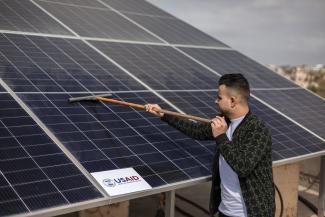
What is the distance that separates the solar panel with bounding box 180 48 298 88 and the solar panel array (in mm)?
55

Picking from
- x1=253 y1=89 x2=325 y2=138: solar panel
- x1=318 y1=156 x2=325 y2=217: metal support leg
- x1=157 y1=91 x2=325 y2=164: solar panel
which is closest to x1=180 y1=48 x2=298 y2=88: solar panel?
x1=253 y1=89 x2=325 y2=138: solar panel

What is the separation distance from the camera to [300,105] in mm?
10602

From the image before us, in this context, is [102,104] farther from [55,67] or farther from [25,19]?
[25,19]

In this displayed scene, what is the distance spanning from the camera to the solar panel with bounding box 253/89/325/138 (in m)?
9.62

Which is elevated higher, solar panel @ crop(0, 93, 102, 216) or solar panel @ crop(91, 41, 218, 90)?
solar panel @ crop(91, 41, 218, 90)

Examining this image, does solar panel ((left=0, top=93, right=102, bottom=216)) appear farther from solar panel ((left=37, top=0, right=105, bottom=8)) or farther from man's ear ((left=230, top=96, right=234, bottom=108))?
solar panel ((left=37, top=0, right=105, bottom=8))

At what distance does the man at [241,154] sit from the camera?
470 cm

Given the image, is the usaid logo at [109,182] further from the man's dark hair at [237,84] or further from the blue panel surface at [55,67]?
the blue panel surface at [55,67]

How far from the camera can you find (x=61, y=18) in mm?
10070

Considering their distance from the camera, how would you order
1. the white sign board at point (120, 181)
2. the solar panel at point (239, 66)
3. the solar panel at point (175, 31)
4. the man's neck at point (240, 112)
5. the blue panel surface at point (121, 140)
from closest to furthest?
the man's neck at point (240, 112) → the white sign board at point (120, 181) → the blue panel surface at point (121, 140) → the solar panel at point (239, 66) → the solar panel at point (175, 31)

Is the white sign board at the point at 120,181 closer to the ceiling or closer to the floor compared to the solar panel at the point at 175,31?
closer to the floor

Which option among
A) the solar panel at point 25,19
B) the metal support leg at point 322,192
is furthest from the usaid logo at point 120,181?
the metal support leg at point 322,192

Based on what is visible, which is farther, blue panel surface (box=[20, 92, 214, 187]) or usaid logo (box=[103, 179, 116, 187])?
blue panel surface (box=[20, 92, 214, 187])

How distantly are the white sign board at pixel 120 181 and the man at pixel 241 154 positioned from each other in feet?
3.33
